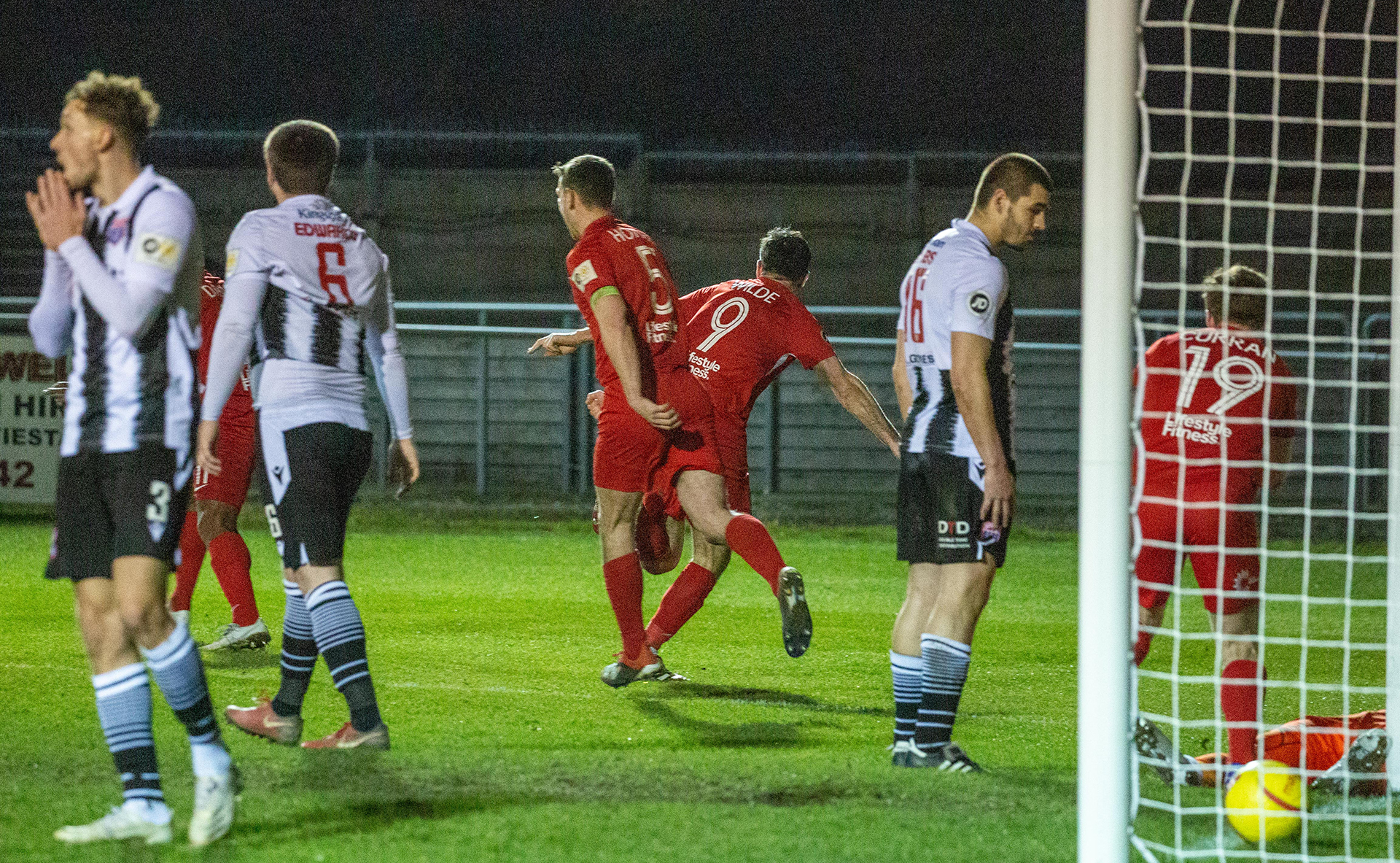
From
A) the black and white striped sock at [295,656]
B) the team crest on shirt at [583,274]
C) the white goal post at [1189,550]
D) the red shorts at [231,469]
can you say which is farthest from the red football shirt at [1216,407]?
the red shorts at [231,469]

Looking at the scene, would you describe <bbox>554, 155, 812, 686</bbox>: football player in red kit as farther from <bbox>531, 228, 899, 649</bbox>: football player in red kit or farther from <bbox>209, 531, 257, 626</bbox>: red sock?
<bbox>209, 531, 257, 626</bbox>: red sock

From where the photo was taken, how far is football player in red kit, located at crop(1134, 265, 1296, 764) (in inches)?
187

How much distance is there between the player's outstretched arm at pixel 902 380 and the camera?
483 cm

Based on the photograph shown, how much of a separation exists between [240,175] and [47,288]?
611 inches

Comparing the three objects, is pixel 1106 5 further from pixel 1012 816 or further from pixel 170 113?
pixel 170 113

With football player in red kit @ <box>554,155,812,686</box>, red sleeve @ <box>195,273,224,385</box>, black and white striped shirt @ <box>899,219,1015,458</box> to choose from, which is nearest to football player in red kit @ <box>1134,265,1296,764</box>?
black and white striped shirt @ <box>899,219,1015,458</box>

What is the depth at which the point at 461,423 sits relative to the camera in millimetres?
14461

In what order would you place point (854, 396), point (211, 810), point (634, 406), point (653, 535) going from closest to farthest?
point (211, 810)
point (634, 406)
point (854, 396)
point (653, 535)

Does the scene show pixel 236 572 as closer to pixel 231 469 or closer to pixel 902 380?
pixel 231 469

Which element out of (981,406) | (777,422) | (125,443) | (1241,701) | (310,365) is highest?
(310,365)

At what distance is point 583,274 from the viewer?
18.3 ft

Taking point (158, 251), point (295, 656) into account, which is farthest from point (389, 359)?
point (158, 251)

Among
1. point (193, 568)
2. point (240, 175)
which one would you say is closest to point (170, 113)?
point (240, 175)

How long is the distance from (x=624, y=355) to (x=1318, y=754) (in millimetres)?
2699
